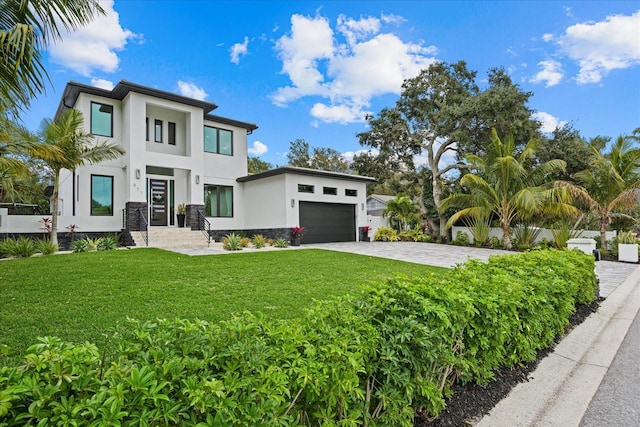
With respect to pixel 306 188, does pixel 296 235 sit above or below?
below

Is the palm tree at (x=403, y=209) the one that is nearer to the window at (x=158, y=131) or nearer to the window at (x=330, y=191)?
the window at (x=330, y=191)

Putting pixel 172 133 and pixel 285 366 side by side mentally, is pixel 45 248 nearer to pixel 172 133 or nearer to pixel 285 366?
pixel 172 133

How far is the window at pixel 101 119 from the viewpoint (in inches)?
534

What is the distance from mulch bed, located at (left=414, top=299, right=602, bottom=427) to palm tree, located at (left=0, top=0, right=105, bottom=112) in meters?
5.39

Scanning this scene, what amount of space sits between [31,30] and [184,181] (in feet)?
40.8

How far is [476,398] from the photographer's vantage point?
2600mm

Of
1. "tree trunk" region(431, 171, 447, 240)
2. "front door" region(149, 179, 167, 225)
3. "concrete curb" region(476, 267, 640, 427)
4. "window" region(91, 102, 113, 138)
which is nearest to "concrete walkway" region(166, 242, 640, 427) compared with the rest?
"concrete curb" region(476, 267, 640, 427)

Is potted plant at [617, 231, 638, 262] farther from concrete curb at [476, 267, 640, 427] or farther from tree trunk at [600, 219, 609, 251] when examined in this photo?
concrete curb at [476, 267, 640, 427]

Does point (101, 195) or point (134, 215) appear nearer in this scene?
point (134, 215)

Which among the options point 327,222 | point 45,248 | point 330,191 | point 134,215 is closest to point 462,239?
point 327,222

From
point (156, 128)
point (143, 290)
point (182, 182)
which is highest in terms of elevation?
point (156, 128)

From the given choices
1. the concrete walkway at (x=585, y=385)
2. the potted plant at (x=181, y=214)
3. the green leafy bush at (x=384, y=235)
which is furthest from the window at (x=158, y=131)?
the concrete walkway at (x=585, y=385)

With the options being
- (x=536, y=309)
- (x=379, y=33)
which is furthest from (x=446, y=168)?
(x=536, y=309)

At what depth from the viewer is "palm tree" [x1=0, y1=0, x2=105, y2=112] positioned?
3.93m
